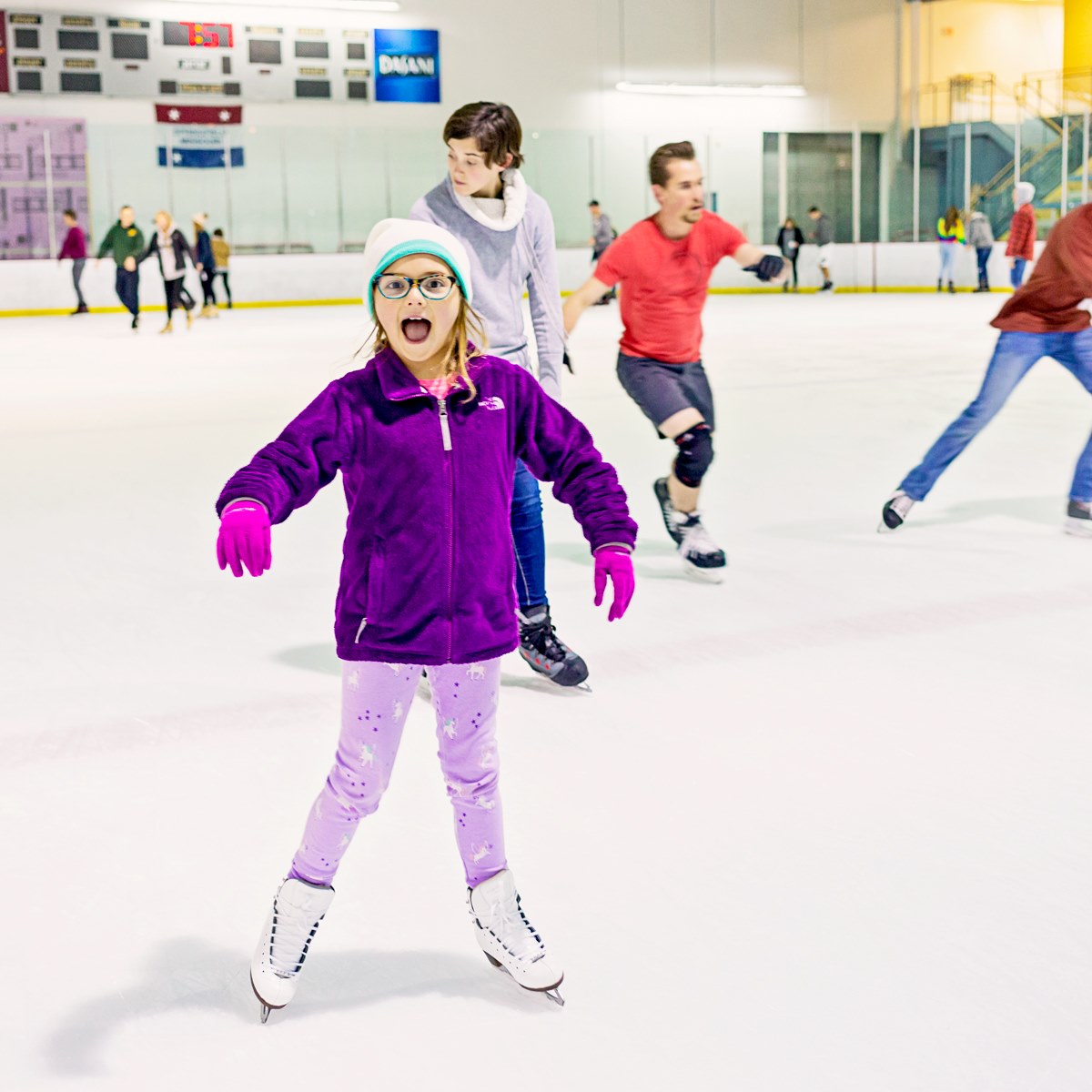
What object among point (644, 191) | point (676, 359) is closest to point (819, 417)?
point (676, 359)

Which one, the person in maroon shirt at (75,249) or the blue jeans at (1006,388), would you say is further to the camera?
the person in maroon shirt at (75,249)

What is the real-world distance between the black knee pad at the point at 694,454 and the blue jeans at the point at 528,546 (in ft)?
3.52

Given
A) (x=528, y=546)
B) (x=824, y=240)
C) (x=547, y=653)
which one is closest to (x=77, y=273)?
(x=824, y=240)

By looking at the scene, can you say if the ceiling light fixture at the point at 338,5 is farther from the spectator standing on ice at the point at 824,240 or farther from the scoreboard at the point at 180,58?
the spectator standing on ice at the point at 824,240

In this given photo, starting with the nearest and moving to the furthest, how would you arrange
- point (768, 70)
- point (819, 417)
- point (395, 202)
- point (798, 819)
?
point (798, 819)
point (819, 417)
point (395, 202)
point (768, 70)

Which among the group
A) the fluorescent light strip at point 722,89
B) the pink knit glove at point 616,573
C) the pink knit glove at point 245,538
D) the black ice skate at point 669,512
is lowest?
the black ice skate at point 669,512

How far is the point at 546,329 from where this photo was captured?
3.44 meters

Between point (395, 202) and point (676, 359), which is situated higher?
point (395, 202)

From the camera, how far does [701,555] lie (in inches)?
167

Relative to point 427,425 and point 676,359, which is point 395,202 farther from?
point 427,425

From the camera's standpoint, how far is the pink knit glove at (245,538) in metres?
1.59

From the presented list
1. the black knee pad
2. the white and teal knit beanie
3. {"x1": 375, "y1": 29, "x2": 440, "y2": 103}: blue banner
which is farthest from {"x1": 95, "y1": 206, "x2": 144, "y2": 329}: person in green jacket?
the white and teal knit beanie

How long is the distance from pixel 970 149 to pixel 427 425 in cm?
2353

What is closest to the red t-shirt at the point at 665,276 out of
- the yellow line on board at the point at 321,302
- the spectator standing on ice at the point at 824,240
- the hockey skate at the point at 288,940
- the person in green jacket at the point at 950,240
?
the hockey skate at the point at 288,940
